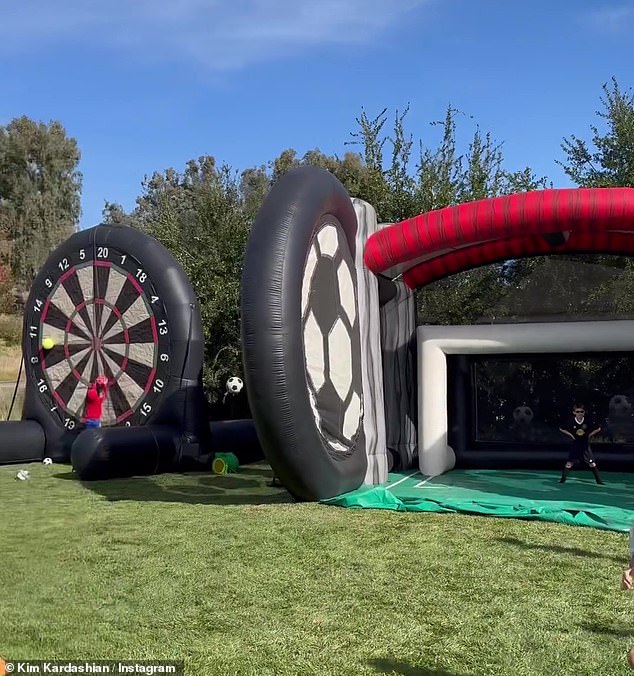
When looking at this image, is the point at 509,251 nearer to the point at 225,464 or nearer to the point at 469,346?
the point at 469,346

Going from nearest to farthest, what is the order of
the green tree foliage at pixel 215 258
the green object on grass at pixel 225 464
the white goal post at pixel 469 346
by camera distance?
the white goal post at pixel 469 346 → the green object on grass at pixel 225 464 → the green tree foliage at pixel 215 258

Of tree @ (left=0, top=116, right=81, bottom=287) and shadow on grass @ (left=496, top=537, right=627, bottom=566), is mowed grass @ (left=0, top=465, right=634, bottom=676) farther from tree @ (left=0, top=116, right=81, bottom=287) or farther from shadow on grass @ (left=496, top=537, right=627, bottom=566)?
tree @ (left=0, top=116, right=81, bottom=287)

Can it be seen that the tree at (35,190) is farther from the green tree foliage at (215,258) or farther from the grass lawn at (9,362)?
the green tree foliage at (215,258)

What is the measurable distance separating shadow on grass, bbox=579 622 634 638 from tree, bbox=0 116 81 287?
31054 millimetres

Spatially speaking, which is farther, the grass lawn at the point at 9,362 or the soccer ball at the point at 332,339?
the grass lawn at the point at 9,362

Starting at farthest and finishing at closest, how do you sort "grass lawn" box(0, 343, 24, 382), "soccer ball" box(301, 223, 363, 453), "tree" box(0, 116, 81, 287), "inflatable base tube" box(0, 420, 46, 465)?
"tree" box(0, 116, 81, 287)
"grass lawn" box(0, 343, 24, 382)
"inflatable base tube" box(0, 420, 46, 465)
"soccer ball" box(301, 223, 363, 453)

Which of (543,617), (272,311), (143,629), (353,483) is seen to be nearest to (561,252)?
(353,483)

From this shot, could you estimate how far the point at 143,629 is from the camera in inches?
130

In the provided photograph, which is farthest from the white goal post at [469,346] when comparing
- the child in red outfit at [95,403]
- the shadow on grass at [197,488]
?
the child in red outfit at [95,403]

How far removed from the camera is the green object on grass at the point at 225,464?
347 inches

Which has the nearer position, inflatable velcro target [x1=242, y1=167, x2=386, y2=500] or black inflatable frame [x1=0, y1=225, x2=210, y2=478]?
inflatable velcro target [x1=242, y1=167, x2=386, y2=500]

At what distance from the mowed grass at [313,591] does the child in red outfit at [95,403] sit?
3.28 m

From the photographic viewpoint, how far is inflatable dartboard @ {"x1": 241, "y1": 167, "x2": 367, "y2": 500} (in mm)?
5594

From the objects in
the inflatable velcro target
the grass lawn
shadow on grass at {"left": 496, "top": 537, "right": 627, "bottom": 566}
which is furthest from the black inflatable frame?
the grass lawn
